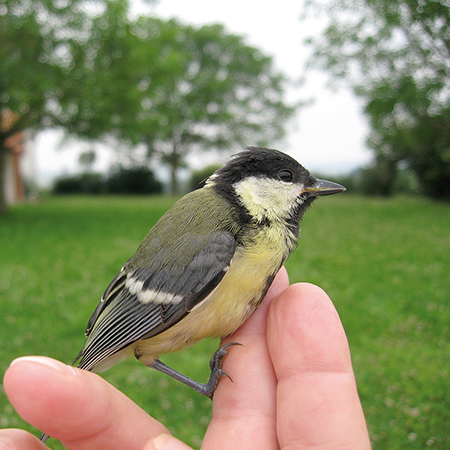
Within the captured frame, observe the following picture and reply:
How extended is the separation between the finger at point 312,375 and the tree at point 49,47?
32.4 feet

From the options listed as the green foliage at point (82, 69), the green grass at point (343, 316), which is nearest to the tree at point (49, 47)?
the green foliage at point (82, 69)

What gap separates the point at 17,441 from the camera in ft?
3.95

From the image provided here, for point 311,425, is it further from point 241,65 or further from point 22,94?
point 241,65

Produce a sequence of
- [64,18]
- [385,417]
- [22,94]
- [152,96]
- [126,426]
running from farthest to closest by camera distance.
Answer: [152,96]
[64,18]
[22,94]
[385,417]
[126,426]

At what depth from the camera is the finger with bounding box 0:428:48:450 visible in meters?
1.18

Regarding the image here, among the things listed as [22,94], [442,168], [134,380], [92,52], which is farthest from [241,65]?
[134,380]

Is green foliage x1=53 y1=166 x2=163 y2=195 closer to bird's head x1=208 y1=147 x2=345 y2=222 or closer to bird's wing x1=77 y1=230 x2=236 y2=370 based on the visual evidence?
bird's head x1=208 y1=147 x2=345 y2=222

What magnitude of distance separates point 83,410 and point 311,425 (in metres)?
0.70

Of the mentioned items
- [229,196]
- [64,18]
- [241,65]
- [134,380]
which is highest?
[241,65]

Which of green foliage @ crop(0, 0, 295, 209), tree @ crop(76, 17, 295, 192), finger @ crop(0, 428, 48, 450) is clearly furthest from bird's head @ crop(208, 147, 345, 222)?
tree @ crop(76, 17, 295, 192)

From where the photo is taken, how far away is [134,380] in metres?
3.07

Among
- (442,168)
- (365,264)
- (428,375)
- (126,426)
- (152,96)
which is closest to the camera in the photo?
(126,426)

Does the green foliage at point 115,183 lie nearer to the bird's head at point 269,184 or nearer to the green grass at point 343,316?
the green grass at point 343,316

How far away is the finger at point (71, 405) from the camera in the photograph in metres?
1.07
